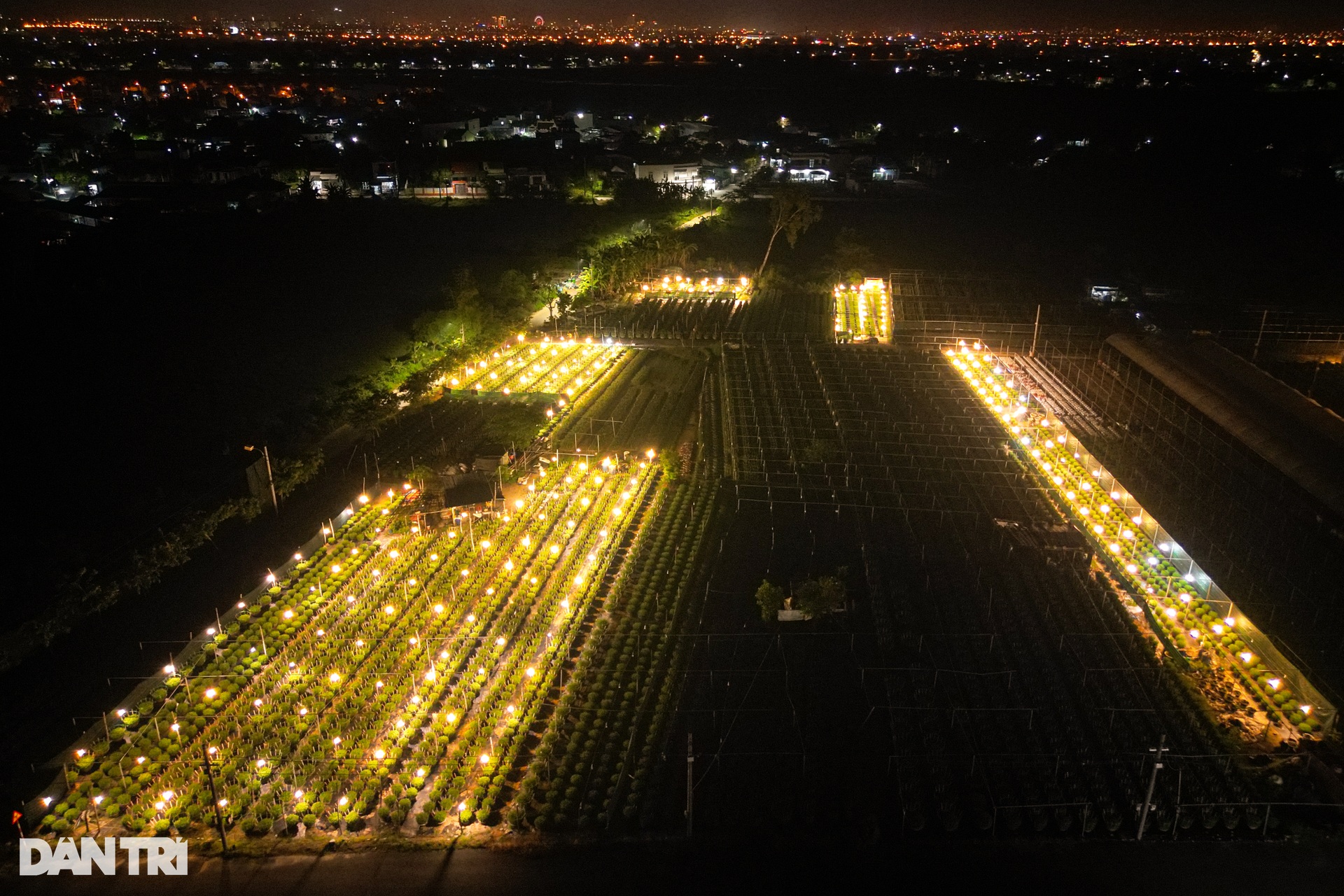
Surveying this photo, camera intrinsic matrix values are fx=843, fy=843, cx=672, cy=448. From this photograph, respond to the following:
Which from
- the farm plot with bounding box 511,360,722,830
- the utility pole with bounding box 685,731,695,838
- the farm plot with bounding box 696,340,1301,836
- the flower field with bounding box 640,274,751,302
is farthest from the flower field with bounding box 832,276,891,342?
the utility pole with bounding box 685,731,695,838

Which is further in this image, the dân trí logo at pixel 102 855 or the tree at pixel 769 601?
the tree at pixel 769 601

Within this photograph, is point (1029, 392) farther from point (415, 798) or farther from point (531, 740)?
point (415, 798)

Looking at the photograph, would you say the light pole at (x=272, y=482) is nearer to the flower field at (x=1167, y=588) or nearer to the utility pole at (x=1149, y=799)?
the utility pole at (x=1149, y=799)

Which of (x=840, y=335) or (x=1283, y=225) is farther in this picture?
(x=1283, y=225)

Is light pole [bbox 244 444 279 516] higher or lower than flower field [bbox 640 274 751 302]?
lower

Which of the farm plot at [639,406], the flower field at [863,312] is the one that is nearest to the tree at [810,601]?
the farm plot at [639,406]

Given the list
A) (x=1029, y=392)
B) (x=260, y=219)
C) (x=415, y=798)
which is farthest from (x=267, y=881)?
(x=260, y=219)

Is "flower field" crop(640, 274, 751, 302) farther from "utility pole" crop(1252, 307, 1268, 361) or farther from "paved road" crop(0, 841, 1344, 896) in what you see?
"paved road" crop(0, 841, 1344, 896)
